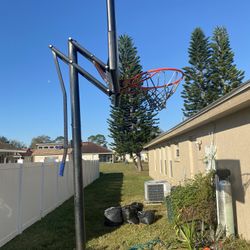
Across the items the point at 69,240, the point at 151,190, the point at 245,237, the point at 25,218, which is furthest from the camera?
the point at 151,190

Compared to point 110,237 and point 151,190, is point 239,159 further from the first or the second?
point 151,190

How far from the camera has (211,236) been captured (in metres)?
5.77

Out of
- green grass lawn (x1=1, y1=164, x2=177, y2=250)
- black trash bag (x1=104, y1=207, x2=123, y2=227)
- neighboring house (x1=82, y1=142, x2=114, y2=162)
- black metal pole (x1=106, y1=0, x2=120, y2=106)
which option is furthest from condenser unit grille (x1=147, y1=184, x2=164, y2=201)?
neighboring house (x1=82, y1=142, x2=114, y2=162)

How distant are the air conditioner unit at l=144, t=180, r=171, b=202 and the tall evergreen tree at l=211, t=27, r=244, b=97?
2469 centimetres

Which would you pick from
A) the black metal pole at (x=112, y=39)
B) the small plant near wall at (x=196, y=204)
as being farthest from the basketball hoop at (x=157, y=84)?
the black metal pole at (x=112, y=39)

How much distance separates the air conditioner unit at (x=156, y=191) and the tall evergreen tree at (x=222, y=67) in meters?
24.7

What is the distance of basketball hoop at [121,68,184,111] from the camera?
658 centimetres

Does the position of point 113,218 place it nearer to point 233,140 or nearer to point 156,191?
point 233,140

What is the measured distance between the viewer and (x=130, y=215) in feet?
26.7

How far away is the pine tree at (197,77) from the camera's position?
35188 mm

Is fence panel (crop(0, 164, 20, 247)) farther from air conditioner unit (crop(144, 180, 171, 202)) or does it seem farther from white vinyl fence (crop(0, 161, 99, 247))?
air conditioner unit (crop(144, 180, 171, 202))

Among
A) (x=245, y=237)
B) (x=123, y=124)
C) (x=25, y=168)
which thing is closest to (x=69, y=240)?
(x=25, y=168)

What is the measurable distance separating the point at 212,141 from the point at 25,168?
437 centimetres

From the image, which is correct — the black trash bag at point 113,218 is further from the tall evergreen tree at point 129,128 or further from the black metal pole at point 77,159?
the tall evergreen tree at point 129,128
